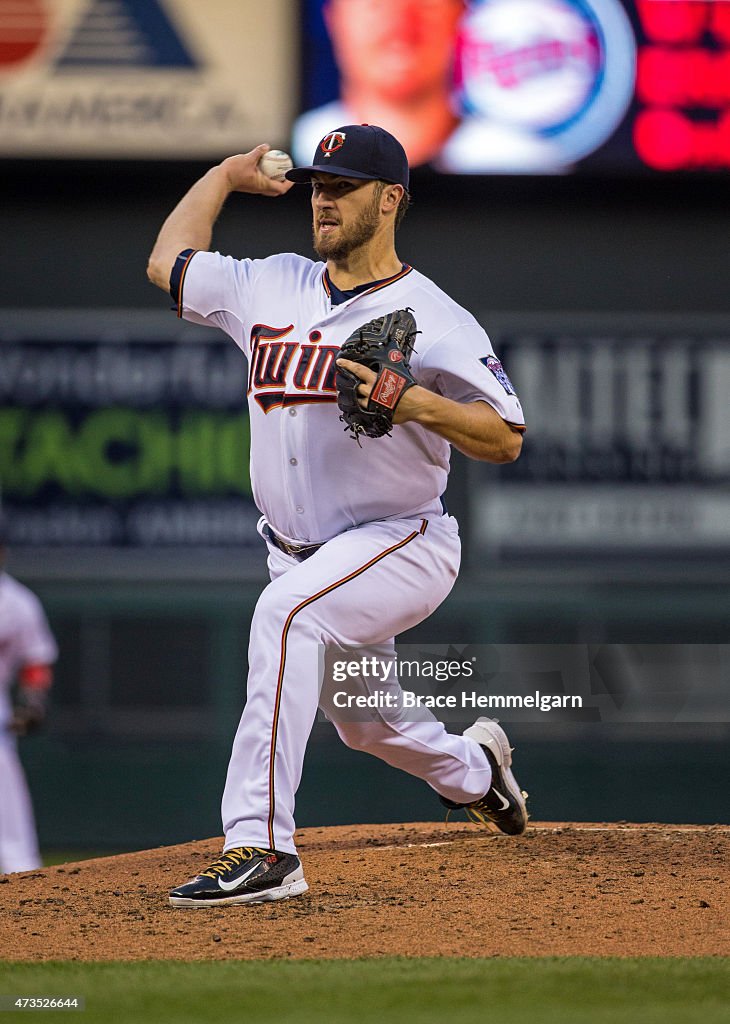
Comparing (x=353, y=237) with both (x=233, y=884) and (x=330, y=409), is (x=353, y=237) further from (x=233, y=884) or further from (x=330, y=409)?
(x=233, y=884)

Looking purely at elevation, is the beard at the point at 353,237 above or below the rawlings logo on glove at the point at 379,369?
above

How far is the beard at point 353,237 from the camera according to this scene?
3303 millimetres

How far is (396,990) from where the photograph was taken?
250cm

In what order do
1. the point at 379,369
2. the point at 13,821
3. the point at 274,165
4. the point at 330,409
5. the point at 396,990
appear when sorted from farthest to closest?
the point at 13,821
the point at 274,165
the point at 330,409
the point at 379,369
the point at 396,990

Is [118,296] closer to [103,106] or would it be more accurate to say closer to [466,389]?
[103,106]

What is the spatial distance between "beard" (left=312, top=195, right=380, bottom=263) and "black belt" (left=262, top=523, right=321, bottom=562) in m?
0.57

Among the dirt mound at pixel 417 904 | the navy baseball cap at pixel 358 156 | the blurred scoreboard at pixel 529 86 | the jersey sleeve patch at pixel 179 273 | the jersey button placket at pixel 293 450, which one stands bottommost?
the dirt mound at pixel 417 904

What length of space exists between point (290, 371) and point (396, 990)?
1.26 metres

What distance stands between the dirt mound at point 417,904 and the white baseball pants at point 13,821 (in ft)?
10.2

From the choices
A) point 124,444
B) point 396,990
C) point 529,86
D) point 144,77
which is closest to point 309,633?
point 396,990

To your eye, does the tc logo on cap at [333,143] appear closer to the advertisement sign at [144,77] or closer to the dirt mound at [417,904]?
the dirt mound at [417,904]

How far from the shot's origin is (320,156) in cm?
331

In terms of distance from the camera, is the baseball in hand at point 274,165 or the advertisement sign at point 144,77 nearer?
the baseball in hand at point 274,165

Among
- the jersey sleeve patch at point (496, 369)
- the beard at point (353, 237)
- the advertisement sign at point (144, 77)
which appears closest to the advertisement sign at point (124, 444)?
the advertisement sign at point (144, 77)
